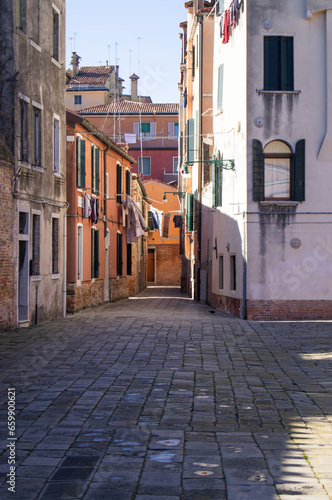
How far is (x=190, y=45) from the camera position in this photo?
3859cm

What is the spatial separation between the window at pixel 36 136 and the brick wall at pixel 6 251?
231 cm

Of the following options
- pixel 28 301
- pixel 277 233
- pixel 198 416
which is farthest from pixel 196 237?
pixel 198 416

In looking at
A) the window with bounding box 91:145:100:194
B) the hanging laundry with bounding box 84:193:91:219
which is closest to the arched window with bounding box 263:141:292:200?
the hanging laundry with bounding box 84:193:91:219

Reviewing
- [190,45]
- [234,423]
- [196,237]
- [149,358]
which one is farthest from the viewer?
[190,45]

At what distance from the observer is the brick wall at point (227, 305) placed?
21.3 meters

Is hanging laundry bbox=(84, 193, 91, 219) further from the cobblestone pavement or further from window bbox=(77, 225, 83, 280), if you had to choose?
the cobblestone pavement

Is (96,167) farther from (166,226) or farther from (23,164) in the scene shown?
(166,226)

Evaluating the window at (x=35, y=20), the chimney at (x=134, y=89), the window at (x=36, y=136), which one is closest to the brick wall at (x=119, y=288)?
the window at (x=36, y=136)

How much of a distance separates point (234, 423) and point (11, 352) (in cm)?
625

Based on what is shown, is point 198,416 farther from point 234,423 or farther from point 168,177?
point 168,177

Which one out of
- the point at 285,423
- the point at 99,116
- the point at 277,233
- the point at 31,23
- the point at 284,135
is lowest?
the point at 285,423

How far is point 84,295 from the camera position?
2527 centimetres

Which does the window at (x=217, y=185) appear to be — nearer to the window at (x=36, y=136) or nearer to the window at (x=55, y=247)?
the window at (x=55, y=247)

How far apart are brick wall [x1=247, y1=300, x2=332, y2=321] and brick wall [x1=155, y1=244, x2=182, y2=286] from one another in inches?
1441
